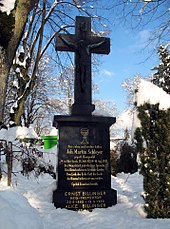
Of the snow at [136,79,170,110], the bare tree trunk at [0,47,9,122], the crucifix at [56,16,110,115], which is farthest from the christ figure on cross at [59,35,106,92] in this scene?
the snow at [136,79,170,110]

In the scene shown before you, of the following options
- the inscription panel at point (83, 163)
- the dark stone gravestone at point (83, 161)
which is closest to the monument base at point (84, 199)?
the dark stone gravestone at point (83, 161)

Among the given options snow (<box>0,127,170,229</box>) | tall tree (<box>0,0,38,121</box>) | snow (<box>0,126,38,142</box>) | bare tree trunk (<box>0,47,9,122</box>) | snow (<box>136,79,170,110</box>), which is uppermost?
tall tree (<box>0,0,38,121</box>)

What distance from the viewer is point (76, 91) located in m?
6.13

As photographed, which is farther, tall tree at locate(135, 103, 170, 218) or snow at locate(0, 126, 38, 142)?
snow at locate(0, 126, 38, 142)

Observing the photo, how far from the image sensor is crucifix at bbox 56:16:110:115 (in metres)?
6.05

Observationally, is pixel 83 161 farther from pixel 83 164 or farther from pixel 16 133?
pixel 16 133

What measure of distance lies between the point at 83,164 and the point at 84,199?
71cm

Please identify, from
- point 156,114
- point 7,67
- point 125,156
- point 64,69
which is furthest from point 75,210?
point 64,69

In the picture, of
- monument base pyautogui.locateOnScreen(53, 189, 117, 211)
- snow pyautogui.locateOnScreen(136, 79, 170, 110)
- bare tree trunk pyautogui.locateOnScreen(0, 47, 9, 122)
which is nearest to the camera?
snow pyautogui.locateOnScreen(136, 79, 170, 110)

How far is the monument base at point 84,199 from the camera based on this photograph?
498 centimetres

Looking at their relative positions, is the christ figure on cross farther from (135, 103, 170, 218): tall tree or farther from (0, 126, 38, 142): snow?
(0, 126, 38, 142): snow

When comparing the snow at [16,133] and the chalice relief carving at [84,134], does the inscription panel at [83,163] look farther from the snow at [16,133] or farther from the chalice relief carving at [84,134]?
the snow at [16,133]

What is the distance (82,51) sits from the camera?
6312mm

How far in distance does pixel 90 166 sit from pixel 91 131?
2.51ft
